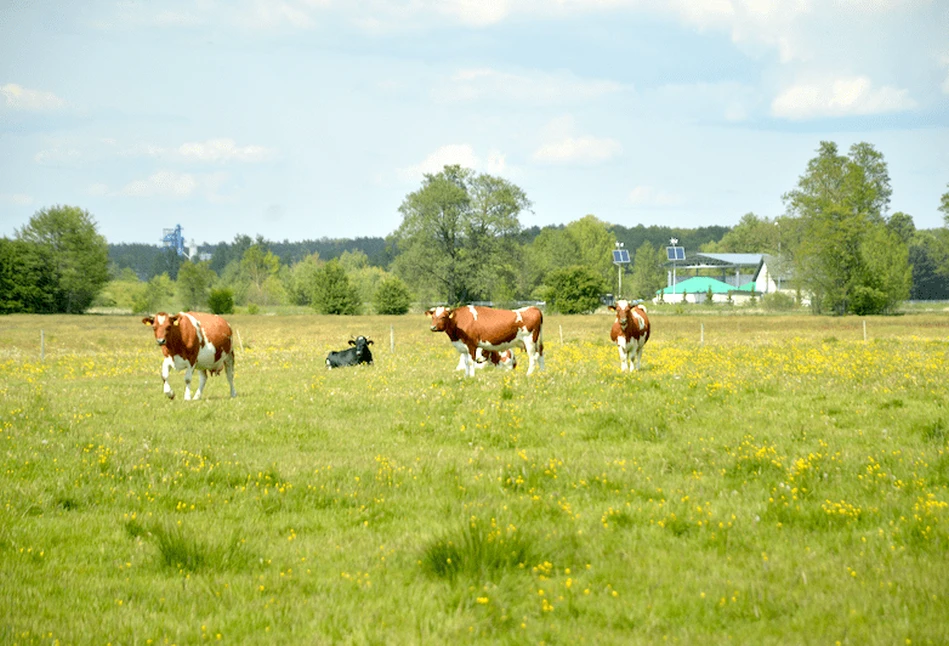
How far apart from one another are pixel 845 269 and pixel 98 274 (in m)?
86.7

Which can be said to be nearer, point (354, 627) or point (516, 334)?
point (354, 627)

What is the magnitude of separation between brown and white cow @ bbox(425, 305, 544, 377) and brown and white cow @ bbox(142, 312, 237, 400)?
19.6ft

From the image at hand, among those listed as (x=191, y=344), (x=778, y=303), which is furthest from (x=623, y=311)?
(x=778, y=303)

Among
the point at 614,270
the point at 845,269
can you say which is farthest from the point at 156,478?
the point at 614,270

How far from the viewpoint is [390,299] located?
3457 inches

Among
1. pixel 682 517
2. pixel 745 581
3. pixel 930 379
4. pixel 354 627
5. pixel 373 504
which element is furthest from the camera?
pixel 930 379

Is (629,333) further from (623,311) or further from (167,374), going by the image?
(167,374)

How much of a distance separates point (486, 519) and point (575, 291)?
76754mm

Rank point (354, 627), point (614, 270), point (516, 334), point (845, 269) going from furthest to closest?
point (614, 270)
point (845, 269)
point (516, 334)
point (354, 627)

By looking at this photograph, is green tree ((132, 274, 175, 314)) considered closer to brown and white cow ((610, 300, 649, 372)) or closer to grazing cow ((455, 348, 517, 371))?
grazing cow ((455, 348, 517, 371))

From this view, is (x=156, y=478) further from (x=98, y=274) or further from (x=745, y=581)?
(x=98, y=274)

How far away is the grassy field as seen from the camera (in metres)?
5.54

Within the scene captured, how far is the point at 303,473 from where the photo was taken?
980cm

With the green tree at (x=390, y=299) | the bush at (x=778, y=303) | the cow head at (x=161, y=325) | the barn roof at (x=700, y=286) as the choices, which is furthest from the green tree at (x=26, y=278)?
the barn roof at (x=700, y=286)
